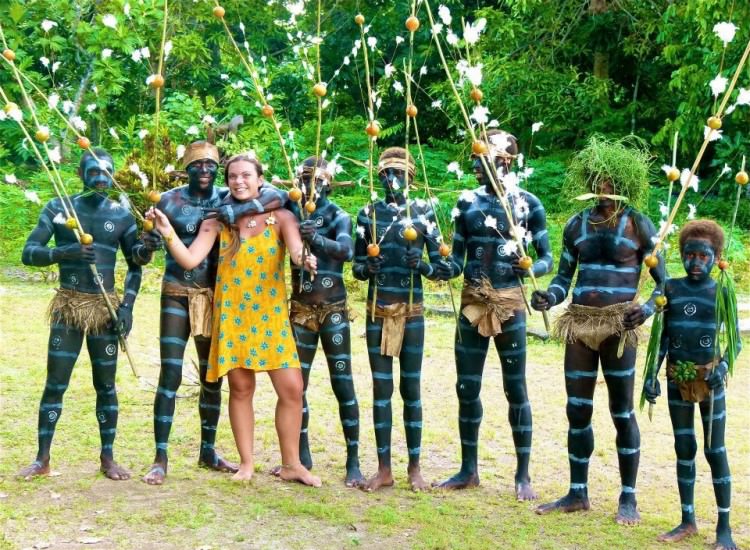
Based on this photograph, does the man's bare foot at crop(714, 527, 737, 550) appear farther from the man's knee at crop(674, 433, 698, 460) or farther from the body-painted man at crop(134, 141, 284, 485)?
the body-painted man at crop(134, 141, 284, 485)

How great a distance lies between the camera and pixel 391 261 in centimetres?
674

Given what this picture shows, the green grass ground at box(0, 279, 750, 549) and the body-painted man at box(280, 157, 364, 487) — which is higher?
the body-painted man at box(280, 157, 364, 487)

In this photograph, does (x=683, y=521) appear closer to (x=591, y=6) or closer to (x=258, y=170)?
(x=258, y=170)

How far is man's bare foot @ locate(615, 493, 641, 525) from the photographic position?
6.16m

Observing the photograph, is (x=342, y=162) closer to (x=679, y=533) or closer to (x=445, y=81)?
(x=445, y=81)

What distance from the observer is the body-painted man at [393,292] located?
671cm

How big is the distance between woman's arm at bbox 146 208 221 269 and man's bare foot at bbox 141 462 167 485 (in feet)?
4.47

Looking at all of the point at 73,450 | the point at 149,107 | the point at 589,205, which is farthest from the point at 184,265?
the point at 149,107

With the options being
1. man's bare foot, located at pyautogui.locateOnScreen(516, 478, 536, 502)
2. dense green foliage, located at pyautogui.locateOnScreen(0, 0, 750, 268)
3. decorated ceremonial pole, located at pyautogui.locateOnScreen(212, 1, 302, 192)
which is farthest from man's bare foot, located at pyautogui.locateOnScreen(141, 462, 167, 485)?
dense green foliage, located at pyautogui.locateOnScreen(0, 0, 750, 268)

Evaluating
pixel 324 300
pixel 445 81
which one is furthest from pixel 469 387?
pixel 445 81

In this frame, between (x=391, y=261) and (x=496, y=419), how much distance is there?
2742 millimetres

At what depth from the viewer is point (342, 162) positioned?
17500 millimetres

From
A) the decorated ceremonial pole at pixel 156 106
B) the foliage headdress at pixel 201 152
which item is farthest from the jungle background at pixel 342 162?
the foliage headdress at pixel 201 152

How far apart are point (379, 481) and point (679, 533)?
6.35 ft
